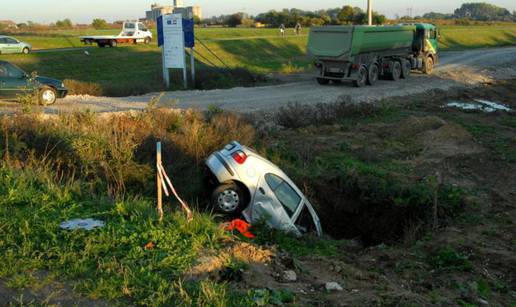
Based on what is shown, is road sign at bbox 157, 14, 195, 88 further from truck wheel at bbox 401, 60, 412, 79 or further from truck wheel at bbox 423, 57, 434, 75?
truck wheel at bbox 423, 57, 434, 75

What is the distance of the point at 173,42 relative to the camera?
23766mm

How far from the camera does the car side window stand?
27.2ft

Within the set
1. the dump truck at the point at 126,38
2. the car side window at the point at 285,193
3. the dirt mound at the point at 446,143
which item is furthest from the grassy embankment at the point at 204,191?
the dump truck at the point at 126,38

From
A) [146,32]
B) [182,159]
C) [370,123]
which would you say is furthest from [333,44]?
[146,32]

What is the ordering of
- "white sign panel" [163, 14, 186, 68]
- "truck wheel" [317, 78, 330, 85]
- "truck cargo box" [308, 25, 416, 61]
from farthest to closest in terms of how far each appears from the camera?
1. "truck wheel" [317, 78, 330, 85]
2. "white sign panel" [163, 14, 186, 68]
3. "truck cargo box" [308, 25, 416, 61]

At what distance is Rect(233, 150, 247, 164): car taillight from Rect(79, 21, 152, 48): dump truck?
3550cm

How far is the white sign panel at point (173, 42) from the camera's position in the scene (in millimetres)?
23438

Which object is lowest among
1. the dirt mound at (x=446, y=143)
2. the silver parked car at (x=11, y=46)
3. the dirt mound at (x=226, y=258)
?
the dirt mound at (x=446, y=143)

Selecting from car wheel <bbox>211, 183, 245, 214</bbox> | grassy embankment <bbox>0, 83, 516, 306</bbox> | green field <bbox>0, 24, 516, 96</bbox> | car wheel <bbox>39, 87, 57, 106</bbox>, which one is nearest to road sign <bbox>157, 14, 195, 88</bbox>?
green field <bbox>0, 24, 516, 96</bbox>

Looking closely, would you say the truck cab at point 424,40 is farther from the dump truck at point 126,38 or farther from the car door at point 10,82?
the dump truck at point 126,38

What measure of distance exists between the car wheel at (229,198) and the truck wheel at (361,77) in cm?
1700

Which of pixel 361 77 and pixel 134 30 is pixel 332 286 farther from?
pixel 134 30

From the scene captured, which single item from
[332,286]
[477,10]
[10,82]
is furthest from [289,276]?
[477,10]

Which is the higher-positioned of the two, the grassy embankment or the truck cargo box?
the truck cargo box
